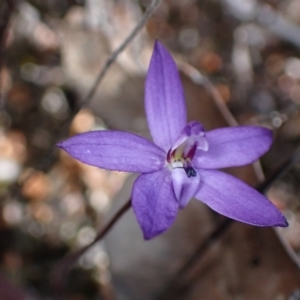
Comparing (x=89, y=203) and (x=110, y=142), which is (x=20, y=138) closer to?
(x=89, y=203)

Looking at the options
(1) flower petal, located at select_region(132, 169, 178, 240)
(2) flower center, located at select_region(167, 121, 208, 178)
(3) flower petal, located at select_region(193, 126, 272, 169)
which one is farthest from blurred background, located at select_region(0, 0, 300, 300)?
(1) flower petal, located at select_region(132, 169, 178, 240)

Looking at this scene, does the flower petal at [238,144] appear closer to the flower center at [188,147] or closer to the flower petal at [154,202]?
the flower center at [188,147]

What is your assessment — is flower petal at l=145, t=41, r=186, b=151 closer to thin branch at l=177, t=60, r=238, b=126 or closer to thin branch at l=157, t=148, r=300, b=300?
thin branch at l=157, t=148, r=300, b=300

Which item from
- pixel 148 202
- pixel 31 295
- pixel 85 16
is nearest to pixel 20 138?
pixel 85 16

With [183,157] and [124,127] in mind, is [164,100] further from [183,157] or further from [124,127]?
[124,127]

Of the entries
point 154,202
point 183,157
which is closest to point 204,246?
point 183,157

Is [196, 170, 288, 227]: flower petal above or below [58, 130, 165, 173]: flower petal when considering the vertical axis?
above

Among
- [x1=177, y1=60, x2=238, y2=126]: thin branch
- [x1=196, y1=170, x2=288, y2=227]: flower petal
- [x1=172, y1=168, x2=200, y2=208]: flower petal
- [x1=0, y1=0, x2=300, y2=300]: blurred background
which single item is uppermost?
[x1=196, y1=170, x2=288, y2=227]: flower petal
